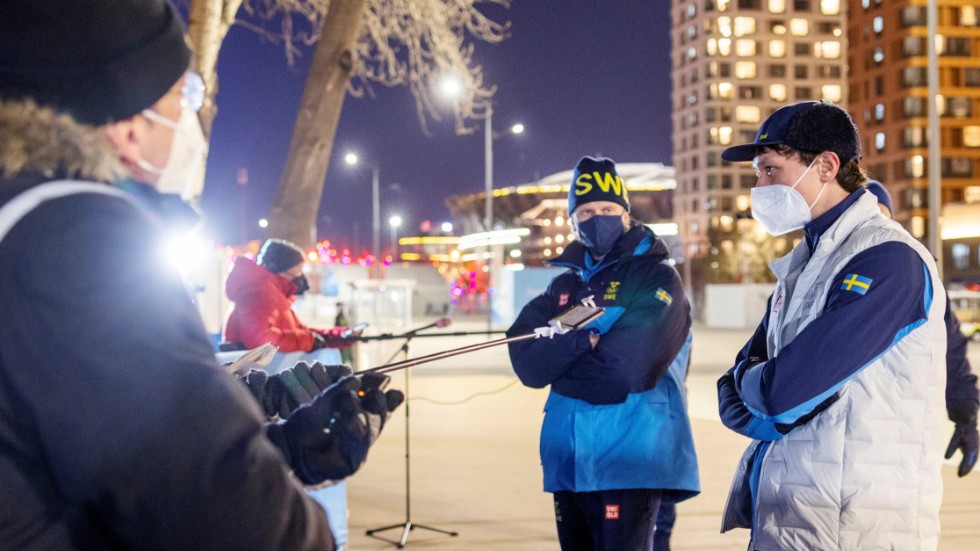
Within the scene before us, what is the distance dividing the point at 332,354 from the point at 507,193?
126135 millimetres

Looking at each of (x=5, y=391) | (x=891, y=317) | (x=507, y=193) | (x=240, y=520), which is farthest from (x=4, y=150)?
(x=507, y=193)

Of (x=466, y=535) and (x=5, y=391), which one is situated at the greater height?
(x=5, y=391)

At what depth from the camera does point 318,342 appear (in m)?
7.17

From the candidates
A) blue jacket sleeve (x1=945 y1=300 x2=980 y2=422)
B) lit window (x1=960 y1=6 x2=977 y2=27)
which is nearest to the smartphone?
blue jacket sleeve (x1=945 y1=300 x2=980 y2=422)

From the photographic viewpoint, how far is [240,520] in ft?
4.57

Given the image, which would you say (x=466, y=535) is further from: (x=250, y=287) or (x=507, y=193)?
(x=507, y=193)

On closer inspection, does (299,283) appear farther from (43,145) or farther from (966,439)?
(43,145)

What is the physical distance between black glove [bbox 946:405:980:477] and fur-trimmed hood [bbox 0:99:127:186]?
4.10m

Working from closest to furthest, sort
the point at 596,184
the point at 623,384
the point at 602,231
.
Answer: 1. the point at 623,384
2. the point at 602,231
3. the point at 596,184

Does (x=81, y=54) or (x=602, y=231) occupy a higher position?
(x=81, y=54)

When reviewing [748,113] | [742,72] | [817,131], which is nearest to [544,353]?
[817,131]

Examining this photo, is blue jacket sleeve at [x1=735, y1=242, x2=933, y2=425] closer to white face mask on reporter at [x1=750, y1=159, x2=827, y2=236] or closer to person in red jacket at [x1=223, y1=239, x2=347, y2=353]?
white face mask on reporter at [x1=750, y1=159, x2=827, y2=236]

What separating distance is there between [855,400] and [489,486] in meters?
6.04

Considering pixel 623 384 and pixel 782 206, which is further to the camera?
pixel 623 384
